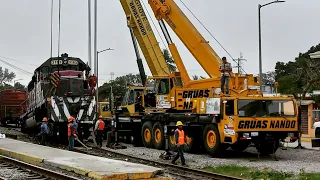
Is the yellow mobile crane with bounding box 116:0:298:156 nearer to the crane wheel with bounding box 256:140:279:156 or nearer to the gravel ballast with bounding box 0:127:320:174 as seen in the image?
the crane wheel with bounding box 256:140:279:156

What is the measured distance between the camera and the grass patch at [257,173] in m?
13.5

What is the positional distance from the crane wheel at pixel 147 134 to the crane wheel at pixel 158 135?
0.43 metres

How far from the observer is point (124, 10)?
2619cm

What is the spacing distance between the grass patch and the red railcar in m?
27.8

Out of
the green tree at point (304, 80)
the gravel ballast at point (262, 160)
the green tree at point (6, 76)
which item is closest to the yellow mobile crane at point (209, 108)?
the gravel ballast at point (262, 160)

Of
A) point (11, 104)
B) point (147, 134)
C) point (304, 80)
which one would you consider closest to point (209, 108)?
point (147, 134)

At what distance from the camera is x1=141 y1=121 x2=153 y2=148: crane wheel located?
23.4 meters

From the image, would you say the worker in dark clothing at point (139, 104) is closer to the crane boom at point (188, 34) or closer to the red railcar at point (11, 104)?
the crane boom at point (188, 34)

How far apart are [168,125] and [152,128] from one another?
6.35 feet

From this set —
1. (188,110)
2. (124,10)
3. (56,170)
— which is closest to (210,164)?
(188,110)

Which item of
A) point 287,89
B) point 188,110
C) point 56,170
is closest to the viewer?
point 56,170

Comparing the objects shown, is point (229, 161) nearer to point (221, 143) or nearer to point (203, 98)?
point (221, 143)

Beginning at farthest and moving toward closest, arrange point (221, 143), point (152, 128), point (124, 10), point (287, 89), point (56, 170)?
1. point (287, 89)
2. point (124, 10)
3. point (152, 128)
4. point (221, 143)
5. point (56, 170)

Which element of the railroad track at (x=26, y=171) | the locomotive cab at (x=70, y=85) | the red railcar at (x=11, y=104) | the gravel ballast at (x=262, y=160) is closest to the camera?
the railroad track at (x=26, y=171)
